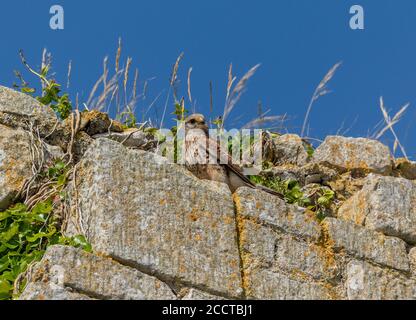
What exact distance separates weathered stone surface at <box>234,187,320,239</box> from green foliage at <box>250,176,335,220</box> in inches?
29.1

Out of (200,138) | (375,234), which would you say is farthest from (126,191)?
(375,234)

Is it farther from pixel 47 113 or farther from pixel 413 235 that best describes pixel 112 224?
pixel 413 235

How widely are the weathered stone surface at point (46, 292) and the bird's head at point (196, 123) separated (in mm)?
2587

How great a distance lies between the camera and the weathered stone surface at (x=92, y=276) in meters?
5.83

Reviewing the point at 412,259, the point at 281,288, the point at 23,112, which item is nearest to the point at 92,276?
the point at 281,288

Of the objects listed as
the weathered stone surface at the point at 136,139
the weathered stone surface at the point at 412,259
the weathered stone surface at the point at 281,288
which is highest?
the weathered stone surface at the point at 136,139

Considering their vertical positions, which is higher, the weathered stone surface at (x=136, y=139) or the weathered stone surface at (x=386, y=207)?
the weathered stone surface at (x=136, y=139)

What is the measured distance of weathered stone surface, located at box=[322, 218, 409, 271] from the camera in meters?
7.12

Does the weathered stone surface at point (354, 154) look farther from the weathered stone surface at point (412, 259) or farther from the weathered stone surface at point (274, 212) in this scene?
the weathered stone surface at point (274, 212)

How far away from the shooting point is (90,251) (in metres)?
6.14

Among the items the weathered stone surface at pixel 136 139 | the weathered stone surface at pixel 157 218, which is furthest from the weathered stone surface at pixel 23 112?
the weathered stone surface at pixel 157 218

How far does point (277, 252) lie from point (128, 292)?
3.91ft

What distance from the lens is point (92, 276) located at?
5906 millimetres

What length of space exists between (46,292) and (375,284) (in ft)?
7.59
